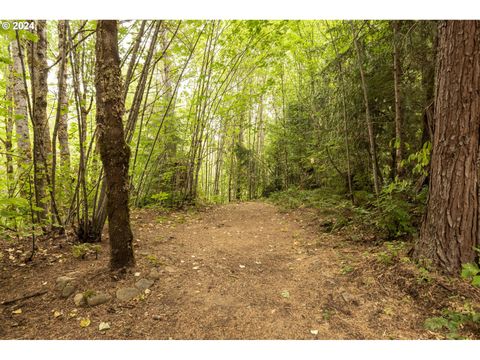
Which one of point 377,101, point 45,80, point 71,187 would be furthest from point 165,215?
point 377,101

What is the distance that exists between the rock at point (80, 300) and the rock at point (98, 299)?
0.18ft

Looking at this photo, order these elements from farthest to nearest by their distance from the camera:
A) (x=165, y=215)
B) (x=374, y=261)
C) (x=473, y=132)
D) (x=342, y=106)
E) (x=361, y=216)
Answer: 1. (x=165, y=215)
2. (x=342, y=106)
3. (x=361, y=216)
4. (x=374, y=261)
5. (x=473, y=132)

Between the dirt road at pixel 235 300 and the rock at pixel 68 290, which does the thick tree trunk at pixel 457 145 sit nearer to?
the dirt road at pixel 235 300

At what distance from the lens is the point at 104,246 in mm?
3686

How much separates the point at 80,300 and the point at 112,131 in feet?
5.82

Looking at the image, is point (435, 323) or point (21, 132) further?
point (21, 132)

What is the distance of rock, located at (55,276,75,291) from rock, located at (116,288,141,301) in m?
0.62

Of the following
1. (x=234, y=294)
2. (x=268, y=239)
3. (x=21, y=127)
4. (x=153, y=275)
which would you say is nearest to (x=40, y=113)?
(x=21, y=127)

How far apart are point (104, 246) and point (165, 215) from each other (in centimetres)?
285

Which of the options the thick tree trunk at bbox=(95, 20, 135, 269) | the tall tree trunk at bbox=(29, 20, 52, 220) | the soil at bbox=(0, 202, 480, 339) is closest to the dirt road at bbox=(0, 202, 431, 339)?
the soil at bbox=(0, 202, 480, 339)

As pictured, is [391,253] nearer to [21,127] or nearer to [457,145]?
[457,145]

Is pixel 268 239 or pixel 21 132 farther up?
pixel 21 132

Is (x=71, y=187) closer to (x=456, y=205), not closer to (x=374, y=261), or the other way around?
(x=374, y=261)

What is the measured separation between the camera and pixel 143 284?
2.72 m
